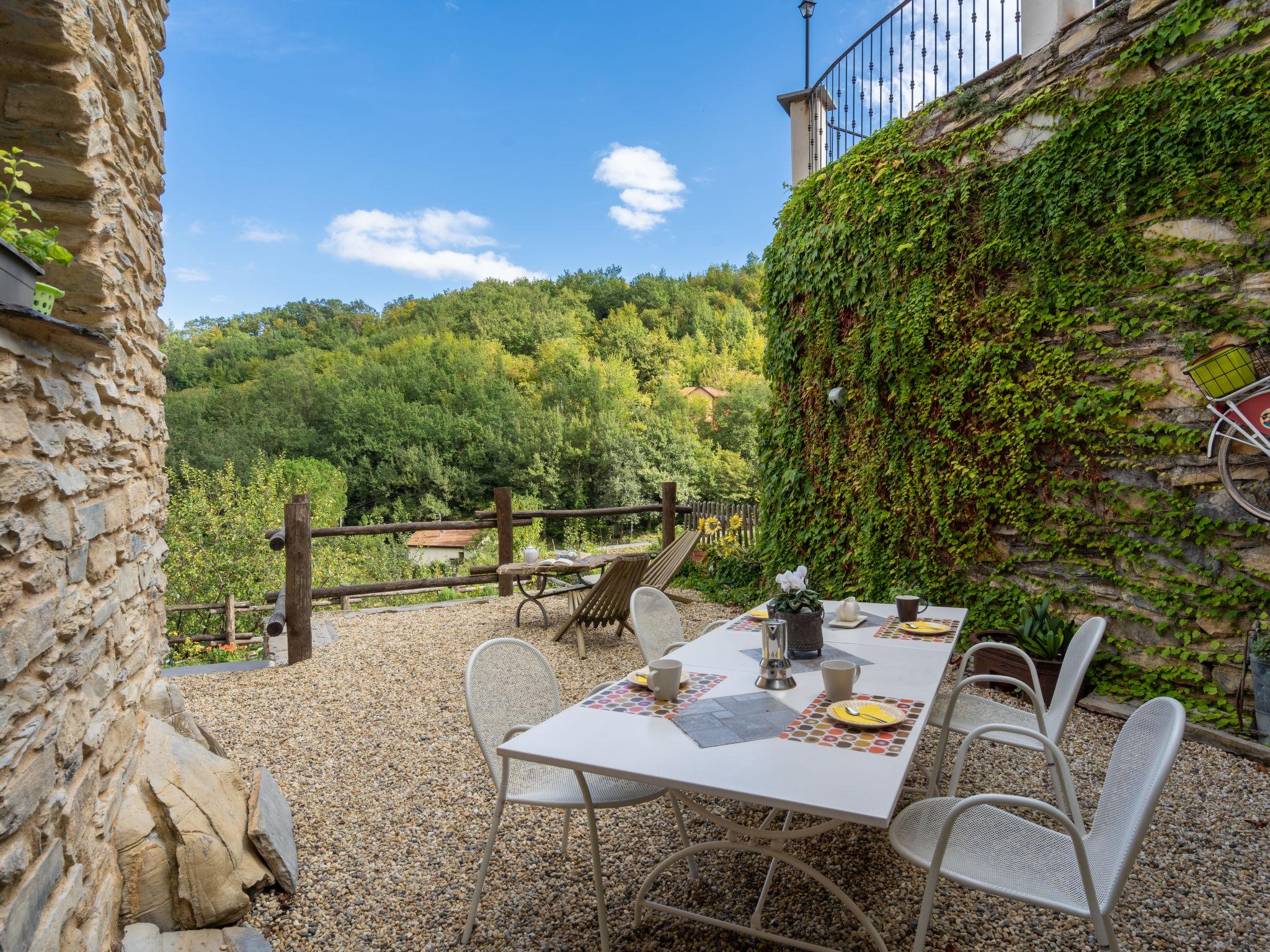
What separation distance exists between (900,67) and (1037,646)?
4244 millimetres

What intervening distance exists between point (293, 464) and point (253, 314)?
9357 mm

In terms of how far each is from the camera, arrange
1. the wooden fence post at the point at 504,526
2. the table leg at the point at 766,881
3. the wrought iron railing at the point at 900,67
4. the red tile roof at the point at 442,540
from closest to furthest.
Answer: the table leg at the point at 766,881 < the wrought iron railing at the point at 900,67 < the wooden fence post at the point at 504,526 < the red tile roof at the point at 442,540

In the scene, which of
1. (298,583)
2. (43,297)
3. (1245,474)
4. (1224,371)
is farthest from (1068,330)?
(298,583)

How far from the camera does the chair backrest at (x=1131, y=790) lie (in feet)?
4.54

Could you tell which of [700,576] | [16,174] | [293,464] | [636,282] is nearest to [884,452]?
[700,576]

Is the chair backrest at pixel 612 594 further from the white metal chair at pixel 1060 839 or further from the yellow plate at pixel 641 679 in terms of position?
the white metal chair at pixel 1060 839

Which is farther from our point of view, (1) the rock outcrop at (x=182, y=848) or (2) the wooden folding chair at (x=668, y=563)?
(2) the wooden folding chair at (x=668, y=563)

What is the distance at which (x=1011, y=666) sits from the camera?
3891 mm

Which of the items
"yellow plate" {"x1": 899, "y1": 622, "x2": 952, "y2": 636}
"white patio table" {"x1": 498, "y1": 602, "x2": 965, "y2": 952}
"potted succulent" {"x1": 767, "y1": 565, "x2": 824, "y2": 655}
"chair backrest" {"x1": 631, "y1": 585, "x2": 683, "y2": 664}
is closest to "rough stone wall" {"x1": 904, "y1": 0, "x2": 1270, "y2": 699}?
"yellow plate" {"x1": 899, "y1": 622, "x2": 952, "y2": 636}

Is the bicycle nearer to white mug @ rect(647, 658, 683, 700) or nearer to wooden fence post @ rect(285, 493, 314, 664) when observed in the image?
white mug @ rect(647, 658, 683, 700)

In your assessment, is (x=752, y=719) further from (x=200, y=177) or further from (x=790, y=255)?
(x=200, y=177)

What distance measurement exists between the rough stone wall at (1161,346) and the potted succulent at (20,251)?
4226 mm

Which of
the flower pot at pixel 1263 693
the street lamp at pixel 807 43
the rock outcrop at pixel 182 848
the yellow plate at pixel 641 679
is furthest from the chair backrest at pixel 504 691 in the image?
the street lamp at pixel 807 43

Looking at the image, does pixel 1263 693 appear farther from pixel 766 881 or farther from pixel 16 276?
pixel 16 276
